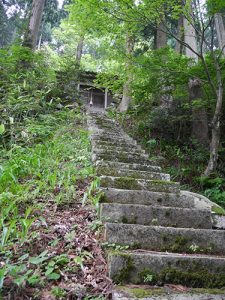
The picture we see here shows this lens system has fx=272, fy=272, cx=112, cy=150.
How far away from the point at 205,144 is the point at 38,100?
15.3ft

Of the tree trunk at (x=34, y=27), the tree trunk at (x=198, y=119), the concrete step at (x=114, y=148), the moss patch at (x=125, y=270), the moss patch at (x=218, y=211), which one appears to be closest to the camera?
the moss patch at (x=125, y=270)

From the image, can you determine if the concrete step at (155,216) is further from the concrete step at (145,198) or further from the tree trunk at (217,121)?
the tree trunk at (217,121)

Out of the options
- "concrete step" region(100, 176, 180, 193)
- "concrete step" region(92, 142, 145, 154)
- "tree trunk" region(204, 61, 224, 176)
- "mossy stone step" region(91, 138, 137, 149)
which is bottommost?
"concrete step" region(100, 176, 180, 193)

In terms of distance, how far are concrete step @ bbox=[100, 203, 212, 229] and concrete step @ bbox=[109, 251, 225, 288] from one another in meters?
0.64

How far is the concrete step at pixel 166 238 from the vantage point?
8.19 ft

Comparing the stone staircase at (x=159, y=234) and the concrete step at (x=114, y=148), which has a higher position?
the concrete step at (x=114, y=148)

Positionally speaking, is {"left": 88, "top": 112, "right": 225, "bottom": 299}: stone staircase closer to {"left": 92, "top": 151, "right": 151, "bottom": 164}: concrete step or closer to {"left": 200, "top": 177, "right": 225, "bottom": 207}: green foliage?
{"left": 92, "top": 151, "right": 151, "bottom": 164}: concrete step

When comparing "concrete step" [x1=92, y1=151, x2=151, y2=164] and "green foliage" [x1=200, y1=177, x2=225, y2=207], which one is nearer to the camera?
"concrete step" [x1=92, y1=151, x2=151, y2=164]

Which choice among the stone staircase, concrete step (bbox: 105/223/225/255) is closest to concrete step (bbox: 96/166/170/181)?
the stone staircase

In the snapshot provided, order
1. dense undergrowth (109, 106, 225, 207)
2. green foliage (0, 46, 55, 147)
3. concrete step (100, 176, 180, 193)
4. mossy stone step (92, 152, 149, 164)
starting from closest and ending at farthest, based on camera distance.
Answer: concrete step (100, 176, 180, 193), mossy stone step (92, 152, 149, 164), green foliage (0, 46, 55, 147), dense undergrowth (109, 106, 225, 207)

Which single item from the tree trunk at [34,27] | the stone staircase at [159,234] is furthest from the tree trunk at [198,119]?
the tree trunk at [34,27]

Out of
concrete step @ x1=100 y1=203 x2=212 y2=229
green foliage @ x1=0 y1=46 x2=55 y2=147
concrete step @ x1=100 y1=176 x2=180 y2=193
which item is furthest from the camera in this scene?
green foliage @ x1=0 y1=46 x2=55 y2=147

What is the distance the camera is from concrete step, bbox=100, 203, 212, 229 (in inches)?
113

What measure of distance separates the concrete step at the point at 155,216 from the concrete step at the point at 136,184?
697 millimetres
